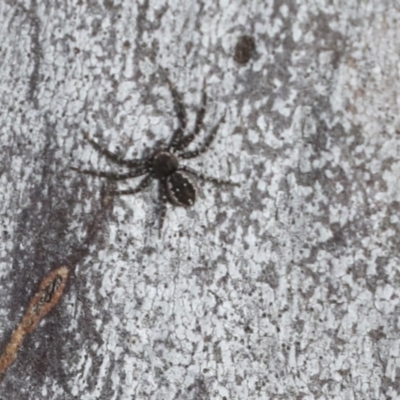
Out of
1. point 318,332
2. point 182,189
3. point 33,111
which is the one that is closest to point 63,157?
point 33,111

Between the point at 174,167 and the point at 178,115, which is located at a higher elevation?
the point at 178,115

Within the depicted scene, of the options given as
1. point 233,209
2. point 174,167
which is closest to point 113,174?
point 174,167

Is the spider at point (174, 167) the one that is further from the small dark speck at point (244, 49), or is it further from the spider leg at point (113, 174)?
the small dark speck at point (244, 49)

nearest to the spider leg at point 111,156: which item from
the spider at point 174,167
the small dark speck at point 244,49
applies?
the spider at point 174,167

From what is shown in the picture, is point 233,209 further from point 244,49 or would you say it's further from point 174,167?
point 244,49

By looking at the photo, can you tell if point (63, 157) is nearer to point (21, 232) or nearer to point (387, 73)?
point (21, 232)

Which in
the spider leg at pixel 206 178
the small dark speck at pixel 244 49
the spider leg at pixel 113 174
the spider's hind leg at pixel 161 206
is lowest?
the spider's hind leg at pixel 161 206
